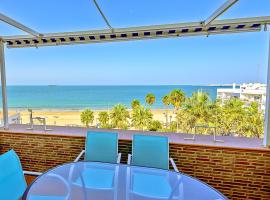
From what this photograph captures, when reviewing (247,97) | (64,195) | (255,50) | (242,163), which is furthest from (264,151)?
(255,50)

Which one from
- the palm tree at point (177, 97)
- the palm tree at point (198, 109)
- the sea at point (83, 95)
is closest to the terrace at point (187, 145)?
the palm tree at point (198, 109)

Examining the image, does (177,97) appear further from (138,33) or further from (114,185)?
(114,185)

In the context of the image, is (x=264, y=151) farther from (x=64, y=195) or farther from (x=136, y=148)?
(x=64, y=195)

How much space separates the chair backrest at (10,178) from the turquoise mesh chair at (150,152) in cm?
138

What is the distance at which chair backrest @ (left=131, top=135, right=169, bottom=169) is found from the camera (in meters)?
2.73

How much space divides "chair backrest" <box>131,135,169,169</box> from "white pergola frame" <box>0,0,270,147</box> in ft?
4.88

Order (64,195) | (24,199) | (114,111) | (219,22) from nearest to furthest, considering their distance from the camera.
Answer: (24,199) < (64,195) < (219,22) < (114,111)

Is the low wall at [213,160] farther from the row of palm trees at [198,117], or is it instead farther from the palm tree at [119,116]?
the palm tree at [119,116]

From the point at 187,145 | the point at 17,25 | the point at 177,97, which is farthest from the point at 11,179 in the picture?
the point at 177,97

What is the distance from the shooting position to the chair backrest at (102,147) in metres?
2.89

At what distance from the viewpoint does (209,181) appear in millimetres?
2912

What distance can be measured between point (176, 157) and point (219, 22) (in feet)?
6.88

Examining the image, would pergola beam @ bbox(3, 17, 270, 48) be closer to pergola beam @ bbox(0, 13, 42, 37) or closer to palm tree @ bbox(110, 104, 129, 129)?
pergola beam @ bbox(0, 13, 42, 37)

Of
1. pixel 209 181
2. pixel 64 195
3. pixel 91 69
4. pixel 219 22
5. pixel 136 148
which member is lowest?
pixel 209 181
